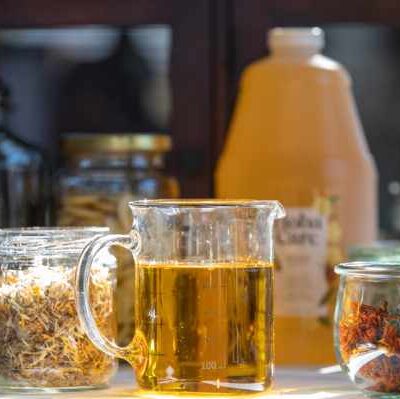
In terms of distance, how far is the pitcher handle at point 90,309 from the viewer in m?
0.98

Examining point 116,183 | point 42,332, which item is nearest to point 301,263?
point 116,183

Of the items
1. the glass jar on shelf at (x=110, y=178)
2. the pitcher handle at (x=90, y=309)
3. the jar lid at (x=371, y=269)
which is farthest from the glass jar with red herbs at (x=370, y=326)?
the glass jar on shelf at (x=110, y=178)

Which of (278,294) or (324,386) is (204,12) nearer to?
(278,294)

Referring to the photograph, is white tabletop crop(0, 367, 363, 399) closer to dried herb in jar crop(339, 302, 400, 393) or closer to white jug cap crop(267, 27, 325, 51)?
dried herb in jar crop(339, 302, 400, 393)

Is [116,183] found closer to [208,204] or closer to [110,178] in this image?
[110,178]

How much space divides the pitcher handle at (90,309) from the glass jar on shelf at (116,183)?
176 millimetres

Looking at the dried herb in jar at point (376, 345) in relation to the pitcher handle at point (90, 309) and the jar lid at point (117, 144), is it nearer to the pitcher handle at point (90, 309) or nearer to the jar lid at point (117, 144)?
the pitcher handle at point (90, 309)

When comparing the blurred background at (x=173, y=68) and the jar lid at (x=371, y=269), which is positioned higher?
the blurred background at (x=173, y=68)

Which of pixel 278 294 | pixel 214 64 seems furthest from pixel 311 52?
pixel 278 294

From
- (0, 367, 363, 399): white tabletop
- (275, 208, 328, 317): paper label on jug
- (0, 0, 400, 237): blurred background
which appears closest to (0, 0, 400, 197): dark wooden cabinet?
(0, 0, 400, 237): blurred background

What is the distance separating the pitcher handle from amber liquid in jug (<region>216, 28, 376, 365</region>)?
232 millimetres

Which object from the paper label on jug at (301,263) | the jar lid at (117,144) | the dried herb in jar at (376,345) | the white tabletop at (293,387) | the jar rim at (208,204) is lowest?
the white tabletop at (293,387)

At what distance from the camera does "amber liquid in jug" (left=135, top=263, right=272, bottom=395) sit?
0.98 m

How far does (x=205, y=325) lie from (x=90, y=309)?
9 centimetres
